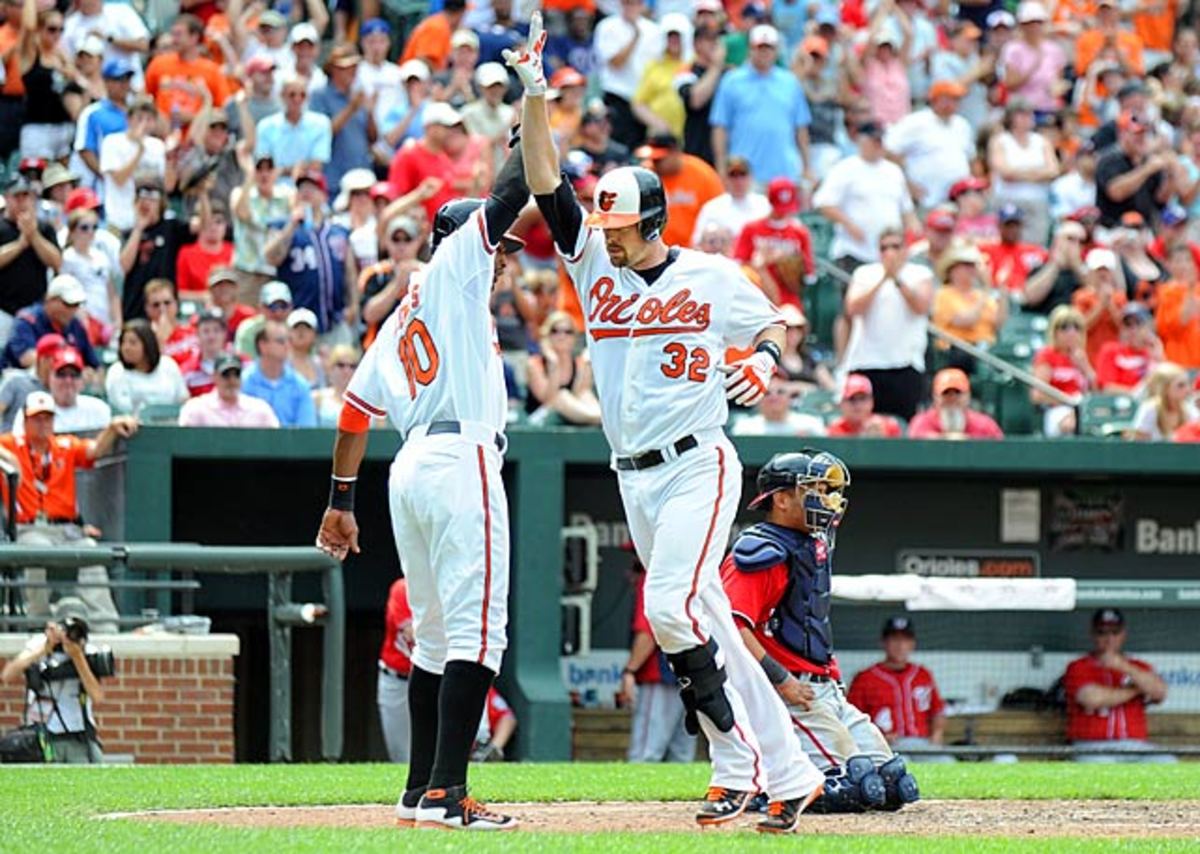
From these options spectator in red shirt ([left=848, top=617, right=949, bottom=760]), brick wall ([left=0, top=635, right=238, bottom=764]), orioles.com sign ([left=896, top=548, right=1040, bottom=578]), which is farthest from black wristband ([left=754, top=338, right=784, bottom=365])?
orioles.com sign ([left=896, top=548, right=1040, bottom=578])

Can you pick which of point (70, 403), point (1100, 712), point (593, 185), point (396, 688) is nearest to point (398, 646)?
point (396, 688)

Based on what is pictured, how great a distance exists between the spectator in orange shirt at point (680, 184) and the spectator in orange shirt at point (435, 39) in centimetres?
200

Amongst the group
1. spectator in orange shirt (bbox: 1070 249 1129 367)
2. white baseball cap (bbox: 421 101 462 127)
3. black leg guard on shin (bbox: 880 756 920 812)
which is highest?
white baseball cap (bbox: 421 101 462 127)

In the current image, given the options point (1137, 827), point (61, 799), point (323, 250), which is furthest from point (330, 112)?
point (1137, 827)

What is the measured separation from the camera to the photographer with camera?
1005 cm

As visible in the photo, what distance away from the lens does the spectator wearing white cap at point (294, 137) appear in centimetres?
1479

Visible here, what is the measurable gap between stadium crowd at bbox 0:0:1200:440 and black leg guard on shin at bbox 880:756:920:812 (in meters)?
5.64

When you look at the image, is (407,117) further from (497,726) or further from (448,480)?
(448,480)

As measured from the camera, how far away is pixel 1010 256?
15.7 metres

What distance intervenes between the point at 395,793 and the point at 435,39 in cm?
933

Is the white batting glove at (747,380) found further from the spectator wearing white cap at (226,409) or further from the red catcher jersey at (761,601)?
the spectator wearing white cap at (226,409)

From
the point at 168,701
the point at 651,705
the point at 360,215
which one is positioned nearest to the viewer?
the point at 168,701

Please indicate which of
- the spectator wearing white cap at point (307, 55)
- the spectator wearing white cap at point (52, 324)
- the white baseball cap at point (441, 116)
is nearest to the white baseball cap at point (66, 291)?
the spectator wearing white cap at point (52, 324)

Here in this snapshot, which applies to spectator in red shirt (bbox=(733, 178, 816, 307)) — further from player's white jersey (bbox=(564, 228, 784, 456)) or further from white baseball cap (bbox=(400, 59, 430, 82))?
player's white jersey (bbox=(564, 228, 784, 456))
